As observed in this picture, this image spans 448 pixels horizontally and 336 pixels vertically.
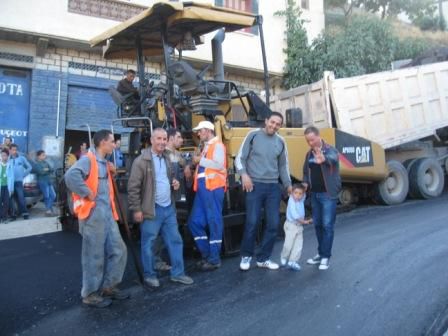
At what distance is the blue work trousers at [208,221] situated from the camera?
5004 mm

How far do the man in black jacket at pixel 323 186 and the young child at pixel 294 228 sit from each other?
0.15 m

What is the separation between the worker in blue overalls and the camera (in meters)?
5.00

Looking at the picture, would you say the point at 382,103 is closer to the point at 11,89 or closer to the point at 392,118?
the point at 392,118

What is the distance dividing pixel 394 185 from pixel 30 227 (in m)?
6.52

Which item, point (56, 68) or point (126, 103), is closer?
point (126, 103)

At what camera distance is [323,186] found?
507cm

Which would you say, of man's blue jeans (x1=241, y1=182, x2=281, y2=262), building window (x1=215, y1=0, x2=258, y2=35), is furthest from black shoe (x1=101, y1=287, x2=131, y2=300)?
building window (x1=215, y1=0, x2=258, y2=35)

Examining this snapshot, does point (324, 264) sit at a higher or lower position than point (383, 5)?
lower

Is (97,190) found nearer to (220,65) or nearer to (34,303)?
(34,303)

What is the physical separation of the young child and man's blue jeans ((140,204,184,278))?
3.72ft

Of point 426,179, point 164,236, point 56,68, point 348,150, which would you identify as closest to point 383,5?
point 426,179

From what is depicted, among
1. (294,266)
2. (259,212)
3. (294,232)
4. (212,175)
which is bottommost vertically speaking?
(294,266)

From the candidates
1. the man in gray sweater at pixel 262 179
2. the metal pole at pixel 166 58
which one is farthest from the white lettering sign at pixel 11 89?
the man in gray sweater at pixel 262 179

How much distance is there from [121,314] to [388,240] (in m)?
3.68
